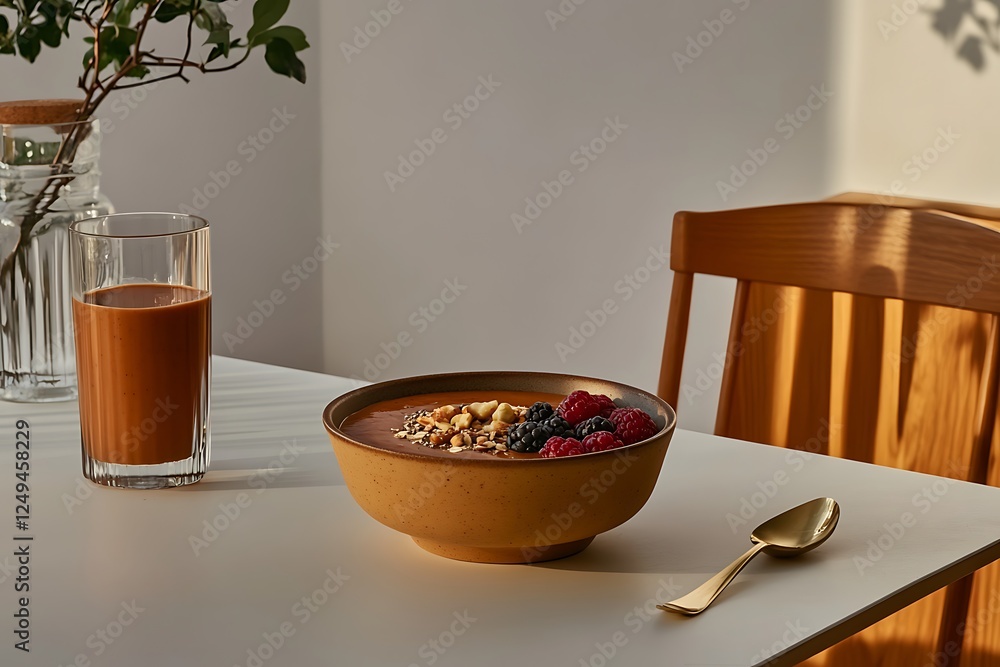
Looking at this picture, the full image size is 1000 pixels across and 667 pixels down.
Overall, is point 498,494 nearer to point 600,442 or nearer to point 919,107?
point 600,442

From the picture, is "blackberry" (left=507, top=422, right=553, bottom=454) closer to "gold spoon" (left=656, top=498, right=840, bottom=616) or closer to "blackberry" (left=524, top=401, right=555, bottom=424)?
"blackberry" (left=524, top=401, right=555, bottom=424)

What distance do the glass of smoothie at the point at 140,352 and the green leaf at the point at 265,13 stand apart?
0.23 m

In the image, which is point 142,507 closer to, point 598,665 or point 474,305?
point 598,665

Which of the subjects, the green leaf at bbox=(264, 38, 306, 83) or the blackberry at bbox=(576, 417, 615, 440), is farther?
the green leaf at bbox=(264, 38, 306, 83)

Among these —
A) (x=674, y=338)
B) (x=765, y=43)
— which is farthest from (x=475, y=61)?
(x=674, y=338)

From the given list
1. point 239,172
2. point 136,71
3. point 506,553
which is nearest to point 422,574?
point 506,553

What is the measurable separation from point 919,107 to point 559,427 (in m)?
1.50

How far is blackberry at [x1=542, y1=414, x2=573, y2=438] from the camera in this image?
2.51ft

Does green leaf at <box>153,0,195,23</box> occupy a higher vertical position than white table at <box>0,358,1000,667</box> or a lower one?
higher

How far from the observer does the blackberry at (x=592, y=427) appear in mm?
765

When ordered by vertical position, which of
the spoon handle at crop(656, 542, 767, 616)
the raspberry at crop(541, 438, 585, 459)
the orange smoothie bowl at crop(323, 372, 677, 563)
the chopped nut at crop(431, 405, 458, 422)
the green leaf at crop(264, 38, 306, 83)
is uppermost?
the green leaf at crop(264, 38, 306, 83)

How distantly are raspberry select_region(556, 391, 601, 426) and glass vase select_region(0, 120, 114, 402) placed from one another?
0.53m

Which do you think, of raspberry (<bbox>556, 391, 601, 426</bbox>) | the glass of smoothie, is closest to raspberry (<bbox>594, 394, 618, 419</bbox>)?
raspberry (<bbox>556, 391, 601, 426</bbox>)

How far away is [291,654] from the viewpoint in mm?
646
